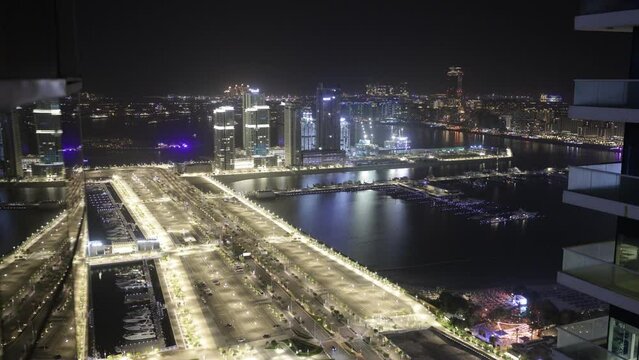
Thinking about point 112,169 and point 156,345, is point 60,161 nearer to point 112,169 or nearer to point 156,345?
point 156,345

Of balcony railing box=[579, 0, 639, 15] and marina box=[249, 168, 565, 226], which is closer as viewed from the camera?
balcony railing box=[579, 0, 639, 15]

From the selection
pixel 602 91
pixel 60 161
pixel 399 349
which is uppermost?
pixel 602 91

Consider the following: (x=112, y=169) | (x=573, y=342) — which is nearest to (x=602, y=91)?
(x=573, y=342)

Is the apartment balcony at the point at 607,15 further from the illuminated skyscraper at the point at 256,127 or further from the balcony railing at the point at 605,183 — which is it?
the illuminated skyscraper at the point at 256,127

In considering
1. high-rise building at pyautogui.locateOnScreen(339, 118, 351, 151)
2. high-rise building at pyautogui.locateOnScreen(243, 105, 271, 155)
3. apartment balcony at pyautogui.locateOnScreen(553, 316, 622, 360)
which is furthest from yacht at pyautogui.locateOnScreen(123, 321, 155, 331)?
high-rise building at pyautogui.locateOnScreen(339, 118, 351, 151)

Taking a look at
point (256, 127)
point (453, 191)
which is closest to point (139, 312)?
point (453, 191)

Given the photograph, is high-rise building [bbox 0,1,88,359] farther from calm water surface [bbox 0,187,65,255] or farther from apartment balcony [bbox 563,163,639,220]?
apartment balcony [bbox 563,163,639,220]

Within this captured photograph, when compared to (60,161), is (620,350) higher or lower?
lower

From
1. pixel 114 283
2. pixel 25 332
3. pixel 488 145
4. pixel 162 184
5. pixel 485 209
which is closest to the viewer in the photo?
pixel 25 332
